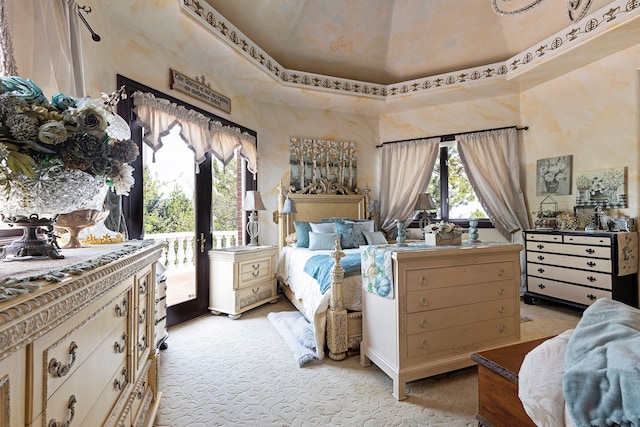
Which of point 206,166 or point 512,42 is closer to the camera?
point 206,166

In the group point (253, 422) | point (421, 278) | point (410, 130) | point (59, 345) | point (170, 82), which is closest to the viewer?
point (59, 345)

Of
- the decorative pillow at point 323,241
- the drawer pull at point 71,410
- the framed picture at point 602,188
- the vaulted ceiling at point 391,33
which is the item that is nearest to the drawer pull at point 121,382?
the drawer pull at point 71,410

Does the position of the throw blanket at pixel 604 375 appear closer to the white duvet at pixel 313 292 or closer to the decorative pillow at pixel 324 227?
the white duvet at pixel 313 292

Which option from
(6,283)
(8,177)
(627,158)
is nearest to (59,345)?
(6,283)

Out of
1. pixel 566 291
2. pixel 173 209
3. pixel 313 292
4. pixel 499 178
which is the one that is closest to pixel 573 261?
pixel 566 291

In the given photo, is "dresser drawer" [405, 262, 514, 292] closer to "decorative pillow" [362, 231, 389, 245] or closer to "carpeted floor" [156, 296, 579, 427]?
"carpeted floor" [156, 296, 579, 427]

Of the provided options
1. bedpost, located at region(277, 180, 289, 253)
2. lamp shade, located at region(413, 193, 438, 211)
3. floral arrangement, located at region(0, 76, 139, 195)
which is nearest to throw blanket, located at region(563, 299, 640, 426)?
floral arrangement, located at region(0, 76, 139, 195)

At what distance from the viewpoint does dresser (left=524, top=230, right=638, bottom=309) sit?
3.28m

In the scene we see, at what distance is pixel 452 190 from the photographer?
5.15 metres

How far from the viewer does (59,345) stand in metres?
0.71

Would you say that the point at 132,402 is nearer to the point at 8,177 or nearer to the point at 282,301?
the point at 8,177

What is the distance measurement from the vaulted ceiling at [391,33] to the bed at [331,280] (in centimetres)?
203

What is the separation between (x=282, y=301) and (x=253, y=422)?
2.51 metres

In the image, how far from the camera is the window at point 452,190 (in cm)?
502
